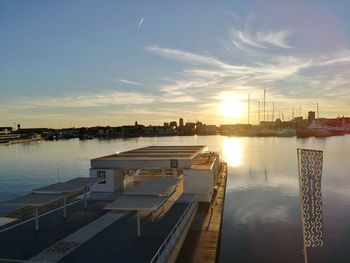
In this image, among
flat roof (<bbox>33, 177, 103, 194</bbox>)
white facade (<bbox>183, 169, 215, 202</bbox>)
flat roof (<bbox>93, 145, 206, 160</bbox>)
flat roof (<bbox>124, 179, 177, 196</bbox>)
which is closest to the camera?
flat roof (<bbox>124, 179, 177, 196</bbox>)

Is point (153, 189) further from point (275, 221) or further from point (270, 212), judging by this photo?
point (270, 212)

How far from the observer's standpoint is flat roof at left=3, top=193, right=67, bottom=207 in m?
23.3

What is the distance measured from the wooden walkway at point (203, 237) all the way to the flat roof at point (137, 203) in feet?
14.3

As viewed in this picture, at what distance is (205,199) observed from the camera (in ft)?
119

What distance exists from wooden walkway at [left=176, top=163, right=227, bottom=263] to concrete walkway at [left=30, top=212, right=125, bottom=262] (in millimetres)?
6576

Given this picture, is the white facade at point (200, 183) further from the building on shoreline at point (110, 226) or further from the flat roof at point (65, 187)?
the flat roof at point (65, 187)

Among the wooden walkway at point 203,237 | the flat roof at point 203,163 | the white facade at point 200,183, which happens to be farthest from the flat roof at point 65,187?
the flat roof at point 203,163

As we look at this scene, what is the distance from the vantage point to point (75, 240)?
22828mm

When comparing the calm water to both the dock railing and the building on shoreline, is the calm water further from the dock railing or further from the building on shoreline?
the dock railing

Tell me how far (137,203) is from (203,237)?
740 cm

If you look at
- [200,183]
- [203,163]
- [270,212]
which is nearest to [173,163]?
[200,183]

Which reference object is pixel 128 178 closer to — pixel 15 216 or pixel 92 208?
pixel 92 208

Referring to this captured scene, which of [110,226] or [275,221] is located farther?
[275,221]

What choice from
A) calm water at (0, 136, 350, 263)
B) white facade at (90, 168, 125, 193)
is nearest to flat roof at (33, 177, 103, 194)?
white facade at (90, 168, 125, 193)
